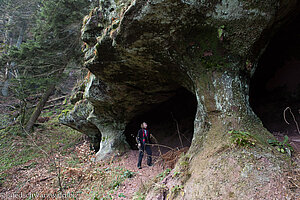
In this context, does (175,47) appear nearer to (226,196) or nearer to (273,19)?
(273,19)

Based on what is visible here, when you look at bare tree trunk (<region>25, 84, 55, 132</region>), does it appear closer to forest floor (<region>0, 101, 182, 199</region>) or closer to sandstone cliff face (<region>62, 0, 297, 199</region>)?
forest floor (<region>0, 101, 182, 199</region>)

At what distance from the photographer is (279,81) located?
567 cm

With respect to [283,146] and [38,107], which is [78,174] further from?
[38,107]

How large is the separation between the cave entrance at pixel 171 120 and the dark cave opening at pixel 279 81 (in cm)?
251

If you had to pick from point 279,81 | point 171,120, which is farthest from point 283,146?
point 171,120

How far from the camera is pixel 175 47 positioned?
12.5 feet

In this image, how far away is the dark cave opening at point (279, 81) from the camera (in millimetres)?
4926

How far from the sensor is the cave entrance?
25.0 feet

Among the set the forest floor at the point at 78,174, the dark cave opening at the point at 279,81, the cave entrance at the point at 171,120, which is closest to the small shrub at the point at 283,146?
the forest floor at the point at 78,174

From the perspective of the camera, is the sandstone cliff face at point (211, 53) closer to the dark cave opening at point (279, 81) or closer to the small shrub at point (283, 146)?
the small shrub at point (283, 146)

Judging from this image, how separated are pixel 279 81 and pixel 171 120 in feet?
14.9

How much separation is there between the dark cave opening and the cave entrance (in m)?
2.51

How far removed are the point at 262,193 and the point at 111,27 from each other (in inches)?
163

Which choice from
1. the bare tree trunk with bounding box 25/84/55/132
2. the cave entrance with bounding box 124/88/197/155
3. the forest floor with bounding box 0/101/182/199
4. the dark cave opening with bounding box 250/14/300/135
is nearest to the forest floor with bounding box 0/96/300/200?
the forest floor with bounding box 0/101/182/199
